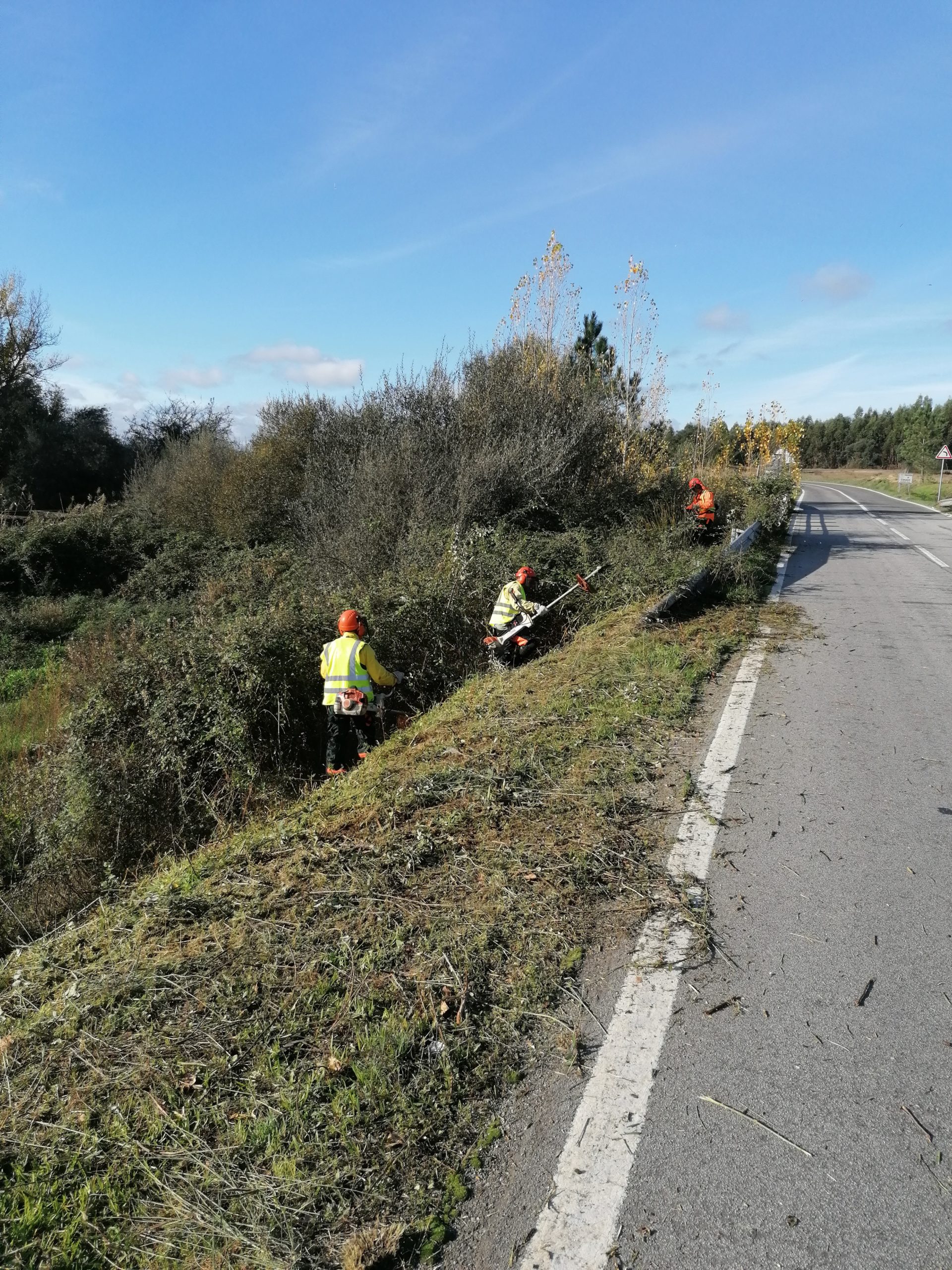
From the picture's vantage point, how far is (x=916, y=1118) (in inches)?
95.0

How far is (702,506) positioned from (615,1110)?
13.2 meters

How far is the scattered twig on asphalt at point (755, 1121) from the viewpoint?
2314 millimetres

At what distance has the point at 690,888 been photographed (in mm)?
3730

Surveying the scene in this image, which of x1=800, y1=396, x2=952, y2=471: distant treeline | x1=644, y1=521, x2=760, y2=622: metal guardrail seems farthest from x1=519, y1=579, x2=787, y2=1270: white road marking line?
x1=800, y1=396, x2=952, y2=471: distant treeline

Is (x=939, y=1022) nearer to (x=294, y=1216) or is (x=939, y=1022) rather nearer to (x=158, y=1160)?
(x=294, y=1216)

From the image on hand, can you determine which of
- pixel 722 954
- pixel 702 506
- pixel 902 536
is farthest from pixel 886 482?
pixel 722 954

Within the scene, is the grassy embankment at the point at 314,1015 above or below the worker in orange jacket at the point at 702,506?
below

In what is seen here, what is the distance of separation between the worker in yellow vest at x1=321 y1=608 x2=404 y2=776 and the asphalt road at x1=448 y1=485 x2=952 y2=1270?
347 cm

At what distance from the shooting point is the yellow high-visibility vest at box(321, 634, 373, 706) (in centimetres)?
728

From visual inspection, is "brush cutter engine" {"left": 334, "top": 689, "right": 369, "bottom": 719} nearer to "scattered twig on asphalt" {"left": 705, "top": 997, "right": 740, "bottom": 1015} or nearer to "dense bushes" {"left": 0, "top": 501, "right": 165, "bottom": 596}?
"scattered twig on asphalt" {"left": 705, "top": 997, "right": 740, "bottom": 1015}

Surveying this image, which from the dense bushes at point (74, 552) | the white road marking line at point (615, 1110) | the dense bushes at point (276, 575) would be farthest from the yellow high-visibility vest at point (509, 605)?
the dense bushes at point (74, 552)

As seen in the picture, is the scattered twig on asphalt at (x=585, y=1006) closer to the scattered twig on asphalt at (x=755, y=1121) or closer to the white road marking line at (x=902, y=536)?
the scattered twig on asphalt at (x=755, y=1121)

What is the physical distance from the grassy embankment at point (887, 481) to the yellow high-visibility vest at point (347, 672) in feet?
124

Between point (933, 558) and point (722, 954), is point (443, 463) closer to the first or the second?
point (933, 558)
